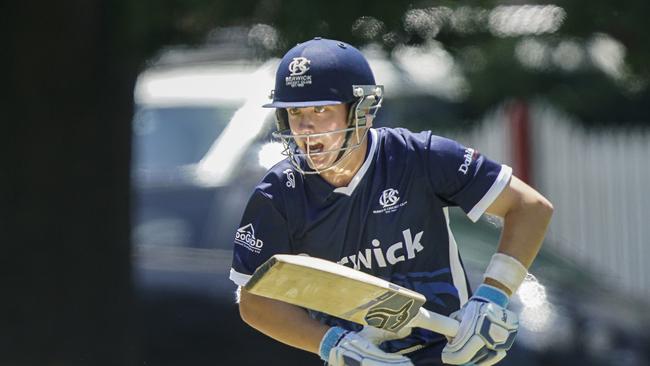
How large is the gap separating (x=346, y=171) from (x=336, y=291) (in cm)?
46

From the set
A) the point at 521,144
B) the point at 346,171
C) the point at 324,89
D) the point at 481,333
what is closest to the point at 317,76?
the point at 324,89

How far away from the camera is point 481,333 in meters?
3.73

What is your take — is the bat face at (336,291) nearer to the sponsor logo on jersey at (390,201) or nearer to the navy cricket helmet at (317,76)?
the sponsor logo on jersey at (390,201)

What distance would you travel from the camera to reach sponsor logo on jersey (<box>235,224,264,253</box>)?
12.9 feet

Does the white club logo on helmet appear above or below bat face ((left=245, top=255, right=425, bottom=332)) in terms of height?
above

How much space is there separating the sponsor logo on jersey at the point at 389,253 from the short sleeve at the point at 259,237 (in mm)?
199

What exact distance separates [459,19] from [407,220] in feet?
5.63

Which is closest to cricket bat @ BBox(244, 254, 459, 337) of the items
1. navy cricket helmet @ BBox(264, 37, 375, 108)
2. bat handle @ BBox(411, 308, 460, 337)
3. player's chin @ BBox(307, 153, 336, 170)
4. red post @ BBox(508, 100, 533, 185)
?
bat handle @ BBox(411, 308, 460, 337)

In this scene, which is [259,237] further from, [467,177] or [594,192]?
[594,192]

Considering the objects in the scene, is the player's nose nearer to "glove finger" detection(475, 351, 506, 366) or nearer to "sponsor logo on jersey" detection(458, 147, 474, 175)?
"sponsor logo on jersey" detection(458, 147, 474, 175)

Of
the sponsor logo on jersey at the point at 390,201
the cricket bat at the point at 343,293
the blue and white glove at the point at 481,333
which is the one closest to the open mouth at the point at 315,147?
the sponsor logo on jersey at the point at 390,201

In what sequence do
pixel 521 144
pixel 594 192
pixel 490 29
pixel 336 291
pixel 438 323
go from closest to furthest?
pixel 336 291, pixel 438 323, pixel 490 29, pixel 521 144, pixel 594 192

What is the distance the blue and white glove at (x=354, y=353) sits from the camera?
3.69 meters

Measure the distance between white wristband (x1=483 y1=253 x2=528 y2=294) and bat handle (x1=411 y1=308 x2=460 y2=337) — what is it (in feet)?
0.69
